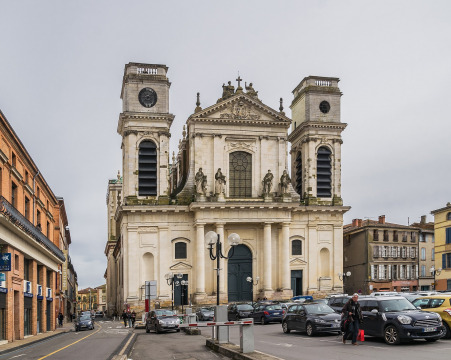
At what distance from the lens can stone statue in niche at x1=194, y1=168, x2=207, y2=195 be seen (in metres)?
59.9

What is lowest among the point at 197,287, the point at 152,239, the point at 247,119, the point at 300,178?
the point at 197,287

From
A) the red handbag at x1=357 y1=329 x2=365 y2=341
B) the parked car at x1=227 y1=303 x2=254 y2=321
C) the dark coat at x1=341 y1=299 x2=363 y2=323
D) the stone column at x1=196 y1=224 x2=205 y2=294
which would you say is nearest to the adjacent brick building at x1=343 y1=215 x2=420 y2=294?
the stone column at x1=196 y1=224 x2=205 y2=294

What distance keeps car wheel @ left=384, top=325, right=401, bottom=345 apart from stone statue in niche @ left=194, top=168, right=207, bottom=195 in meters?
39.3

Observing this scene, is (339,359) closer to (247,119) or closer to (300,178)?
(247,119)

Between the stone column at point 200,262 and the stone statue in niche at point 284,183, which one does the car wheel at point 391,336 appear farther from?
the stone statue in niche at point 284,183

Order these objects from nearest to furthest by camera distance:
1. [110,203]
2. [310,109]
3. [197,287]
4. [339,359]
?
1. [339,359]
2. [197,287]
3. [310,109]
4. [110,203]

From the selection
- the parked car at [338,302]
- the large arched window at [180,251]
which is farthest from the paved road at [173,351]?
the large arched window at [180,251]

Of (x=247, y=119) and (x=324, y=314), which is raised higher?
(x=247, y=119)

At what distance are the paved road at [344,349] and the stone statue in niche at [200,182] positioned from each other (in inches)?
1377

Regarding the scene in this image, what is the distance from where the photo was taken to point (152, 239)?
198 feet

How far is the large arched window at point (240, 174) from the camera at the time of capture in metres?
62.6

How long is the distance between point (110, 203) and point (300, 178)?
5570 cm

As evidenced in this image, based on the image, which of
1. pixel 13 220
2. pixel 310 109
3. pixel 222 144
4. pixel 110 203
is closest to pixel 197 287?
pixel 222 144

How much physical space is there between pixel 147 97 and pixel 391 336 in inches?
1761
